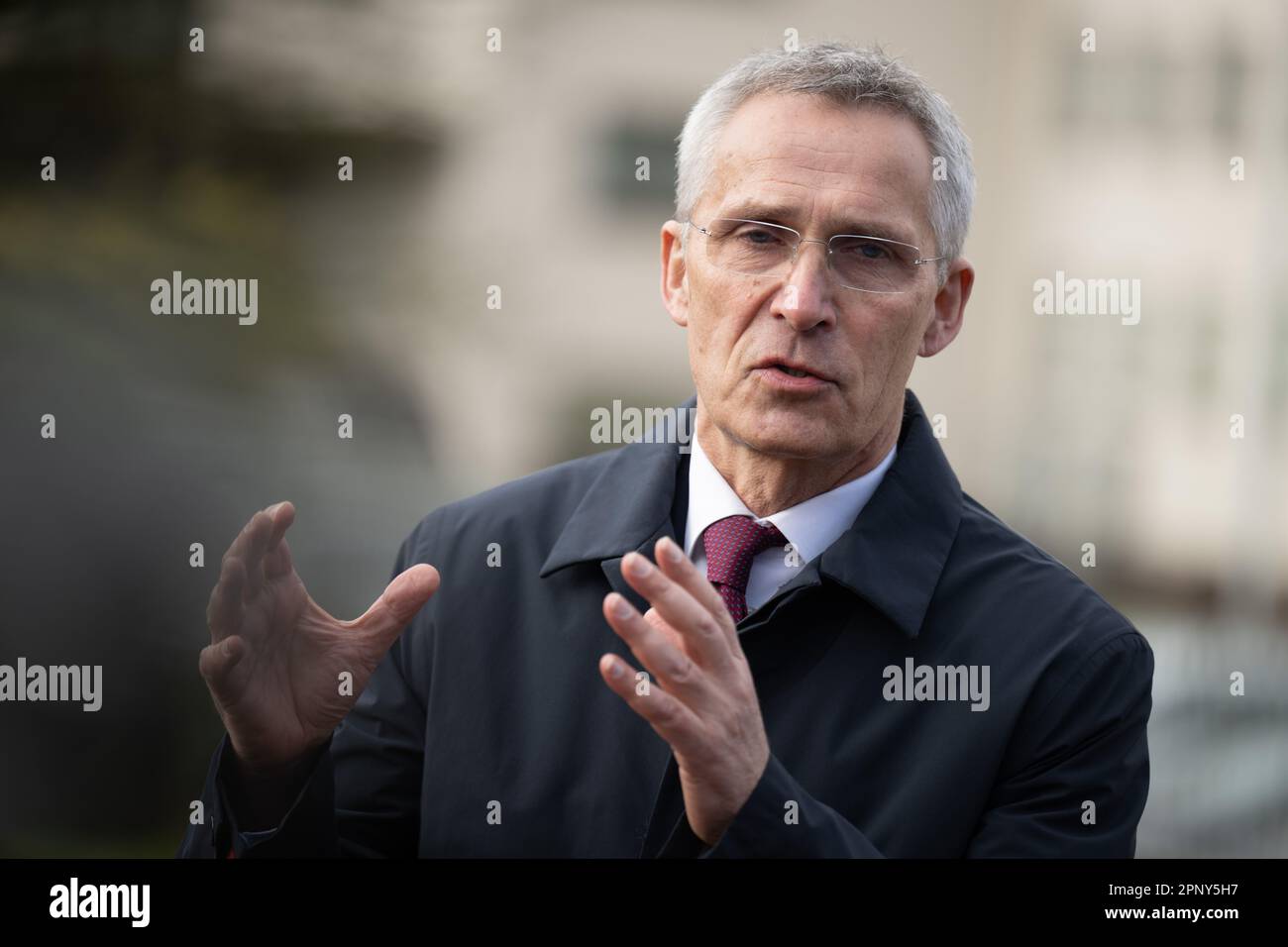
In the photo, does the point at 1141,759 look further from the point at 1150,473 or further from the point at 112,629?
the point at 1150,473

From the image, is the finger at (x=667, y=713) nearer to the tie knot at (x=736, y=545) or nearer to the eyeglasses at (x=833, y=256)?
the tie knot at (x=736, y=545)

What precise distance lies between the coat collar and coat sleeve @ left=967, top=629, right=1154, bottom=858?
31 centimetres

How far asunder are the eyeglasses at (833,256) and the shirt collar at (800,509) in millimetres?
388

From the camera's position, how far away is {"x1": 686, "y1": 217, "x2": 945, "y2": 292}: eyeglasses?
9.33 feet

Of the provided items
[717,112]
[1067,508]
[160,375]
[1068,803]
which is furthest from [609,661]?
[1067,508]

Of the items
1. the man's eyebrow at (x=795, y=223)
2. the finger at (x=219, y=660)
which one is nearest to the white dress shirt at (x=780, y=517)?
the man's eyebrow at (x=795, y=223)

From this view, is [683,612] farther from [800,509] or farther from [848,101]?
[848,101]

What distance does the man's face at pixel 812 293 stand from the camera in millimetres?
2811

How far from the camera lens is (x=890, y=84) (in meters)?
2.89

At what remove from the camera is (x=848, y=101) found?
2865mm

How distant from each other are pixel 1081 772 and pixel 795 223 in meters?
1.18

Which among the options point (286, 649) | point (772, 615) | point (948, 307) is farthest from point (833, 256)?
point (286, 649)

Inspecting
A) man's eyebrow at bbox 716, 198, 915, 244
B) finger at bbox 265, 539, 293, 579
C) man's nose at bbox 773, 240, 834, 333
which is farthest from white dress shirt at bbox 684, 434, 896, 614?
finger at bbox 265, 539, 293, 579

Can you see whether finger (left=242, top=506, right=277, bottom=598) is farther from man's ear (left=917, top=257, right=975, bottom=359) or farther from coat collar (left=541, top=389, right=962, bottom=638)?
man's ear (left=917, top=257, right=975, bottom=359)
